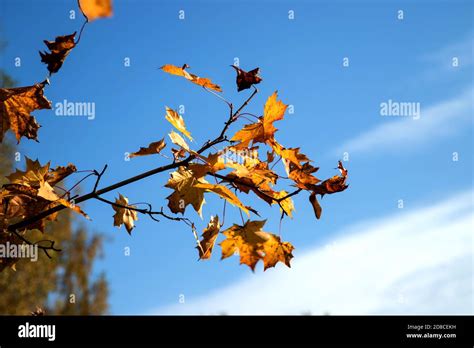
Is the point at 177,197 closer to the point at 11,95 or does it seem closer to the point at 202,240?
the point at 202,240

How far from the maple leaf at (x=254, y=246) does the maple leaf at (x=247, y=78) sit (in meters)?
0.38

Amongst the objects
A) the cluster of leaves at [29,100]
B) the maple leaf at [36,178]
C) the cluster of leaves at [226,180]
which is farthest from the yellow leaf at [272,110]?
the maple leaf at [36,178]

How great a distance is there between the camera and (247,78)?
1.47 metres

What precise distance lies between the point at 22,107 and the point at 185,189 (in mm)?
590

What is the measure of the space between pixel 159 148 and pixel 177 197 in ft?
0.51

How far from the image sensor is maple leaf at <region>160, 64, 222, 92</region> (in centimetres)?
152

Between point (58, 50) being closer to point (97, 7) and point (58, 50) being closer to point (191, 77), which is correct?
point (191, 77)

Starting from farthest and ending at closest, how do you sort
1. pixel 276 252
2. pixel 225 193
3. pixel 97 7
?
pixel 276 252 < pixel 225 193 < pixel 97 7

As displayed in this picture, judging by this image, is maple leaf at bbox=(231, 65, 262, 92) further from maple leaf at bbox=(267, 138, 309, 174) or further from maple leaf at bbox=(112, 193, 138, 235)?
maple leaf at bbox=(112, 193, 138, 235)

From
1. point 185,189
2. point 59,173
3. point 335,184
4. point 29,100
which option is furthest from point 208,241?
point 29,100

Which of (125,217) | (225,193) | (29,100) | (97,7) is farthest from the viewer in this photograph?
(125,217)

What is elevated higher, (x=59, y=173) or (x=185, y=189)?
Answer: (x=59, y=173)

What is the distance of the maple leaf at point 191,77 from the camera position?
1.52m
